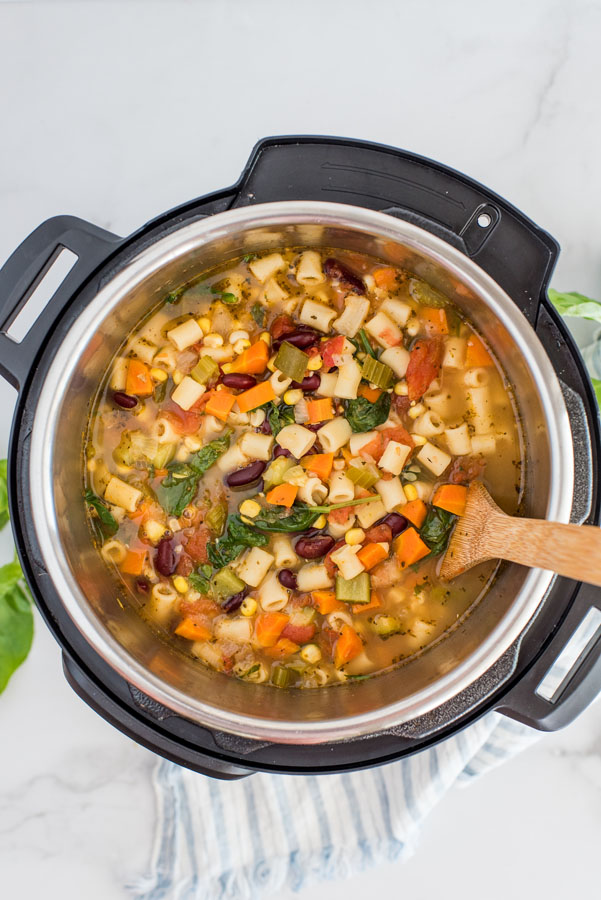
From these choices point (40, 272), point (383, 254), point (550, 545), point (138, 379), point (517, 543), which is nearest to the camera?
point (550, 545)

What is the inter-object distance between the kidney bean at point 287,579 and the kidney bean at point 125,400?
2.45 feet

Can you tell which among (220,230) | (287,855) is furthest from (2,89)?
(287,855)

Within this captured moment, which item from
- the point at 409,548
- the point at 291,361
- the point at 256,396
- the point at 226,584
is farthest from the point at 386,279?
the point at 226,584

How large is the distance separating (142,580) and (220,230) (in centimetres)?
118

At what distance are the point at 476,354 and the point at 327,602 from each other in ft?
3.16

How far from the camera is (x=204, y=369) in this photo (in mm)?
2564

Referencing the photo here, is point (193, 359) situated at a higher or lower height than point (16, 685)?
higher

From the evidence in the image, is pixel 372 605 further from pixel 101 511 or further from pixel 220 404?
pixel 101 511

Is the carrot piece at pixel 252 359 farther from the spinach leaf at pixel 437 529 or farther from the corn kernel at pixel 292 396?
the spinach leaf at pixel 437 529

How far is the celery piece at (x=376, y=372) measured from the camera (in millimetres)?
2537

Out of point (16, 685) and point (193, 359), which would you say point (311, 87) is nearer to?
point (193, 359)

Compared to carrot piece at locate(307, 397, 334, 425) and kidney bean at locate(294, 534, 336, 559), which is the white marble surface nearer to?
carrot piece at locate(307, 397, 334, 425)

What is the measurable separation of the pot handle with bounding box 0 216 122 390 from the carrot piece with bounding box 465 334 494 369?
3.87 feet

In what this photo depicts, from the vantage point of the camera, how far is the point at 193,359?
260 cm
